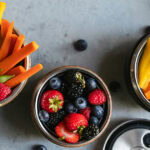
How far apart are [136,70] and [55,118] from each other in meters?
0.35

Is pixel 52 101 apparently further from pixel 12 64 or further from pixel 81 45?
pixel 81 45

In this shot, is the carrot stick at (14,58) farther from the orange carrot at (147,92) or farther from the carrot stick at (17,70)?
the orange carrot at (147,92)

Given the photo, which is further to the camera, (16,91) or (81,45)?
(81,45)

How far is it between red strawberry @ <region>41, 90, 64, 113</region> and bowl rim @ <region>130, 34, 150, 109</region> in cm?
28

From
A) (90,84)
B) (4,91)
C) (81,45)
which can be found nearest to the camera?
(4,91)

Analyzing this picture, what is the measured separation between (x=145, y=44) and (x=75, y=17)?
0.32 m

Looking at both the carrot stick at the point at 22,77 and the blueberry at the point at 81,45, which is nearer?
the carrot stick at the point at 22,77

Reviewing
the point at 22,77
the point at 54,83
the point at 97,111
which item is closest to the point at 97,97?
the point at 97,111

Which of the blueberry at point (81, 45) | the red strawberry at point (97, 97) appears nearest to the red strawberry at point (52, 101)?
the red strawberry at point (97, 97)

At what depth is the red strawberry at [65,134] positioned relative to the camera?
36.9 inches

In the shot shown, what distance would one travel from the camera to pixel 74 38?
1115 mm

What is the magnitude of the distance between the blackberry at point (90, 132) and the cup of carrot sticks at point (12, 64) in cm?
27

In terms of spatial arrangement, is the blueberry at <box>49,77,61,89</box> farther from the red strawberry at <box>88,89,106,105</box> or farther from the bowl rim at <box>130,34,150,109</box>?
the bowl rim at <box>130,34,150,109</box>

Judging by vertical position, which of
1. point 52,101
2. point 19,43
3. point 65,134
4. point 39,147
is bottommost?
point 39,147
